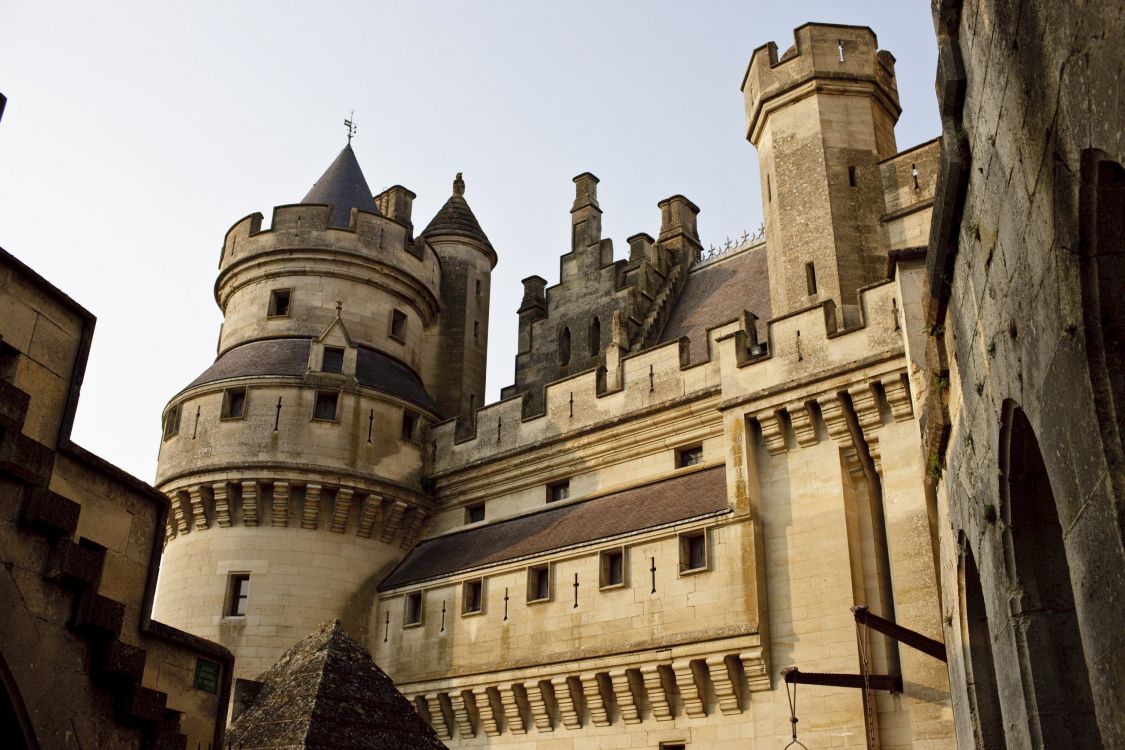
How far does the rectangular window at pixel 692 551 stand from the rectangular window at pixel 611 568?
1.14 m

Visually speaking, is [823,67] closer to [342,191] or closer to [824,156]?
[824,156]

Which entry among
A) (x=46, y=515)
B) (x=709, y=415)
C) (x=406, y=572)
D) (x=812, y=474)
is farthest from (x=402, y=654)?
(x=46, y=515)

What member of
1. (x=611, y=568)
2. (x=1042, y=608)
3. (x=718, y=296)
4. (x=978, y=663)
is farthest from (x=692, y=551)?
(x=1042, y=608)

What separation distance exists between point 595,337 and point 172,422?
393 inches

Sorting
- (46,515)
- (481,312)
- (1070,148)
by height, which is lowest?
(46,515)

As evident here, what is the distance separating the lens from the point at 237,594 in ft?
68.9

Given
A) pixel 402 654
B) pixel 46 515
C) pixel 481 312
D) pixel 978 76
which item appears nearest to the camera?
pixel 978 76

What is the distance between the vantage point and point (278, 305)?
24656mm

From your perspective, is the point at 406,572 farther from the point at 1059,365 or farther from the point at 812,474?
the point at 1059,365

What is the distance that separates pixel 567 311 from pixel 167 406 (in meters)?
9.85

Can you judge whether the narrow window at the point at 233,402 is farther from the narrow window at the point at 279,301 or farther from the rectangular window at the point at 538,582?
the rectangular window at the point at 538,582

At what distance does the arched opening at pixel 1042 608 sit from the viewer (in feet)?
20.7

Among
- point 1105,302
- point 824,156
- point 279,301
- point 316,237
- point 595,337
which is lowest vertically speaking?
point 1105,302

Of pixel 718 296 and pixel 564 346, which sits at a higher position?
pixel 718 296
